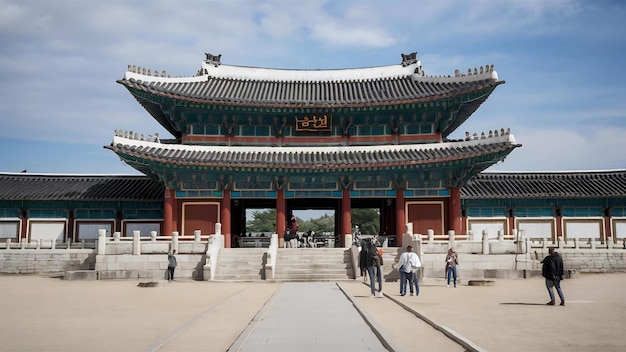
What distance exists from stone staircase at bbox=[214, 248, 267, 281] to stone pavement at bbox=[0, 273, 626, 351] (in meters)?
5.37

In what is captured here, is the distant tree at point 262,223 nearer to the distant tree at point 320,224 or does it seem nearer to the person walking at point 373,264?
the distant tree at point 320,224

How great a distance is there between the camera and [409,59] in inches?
1650

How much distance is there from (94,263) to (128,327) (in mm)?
19975

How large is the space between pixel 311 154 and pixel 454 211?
29.4 feet

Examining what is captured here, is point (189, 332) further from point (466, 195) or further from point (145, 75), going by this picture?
point (466, 195)

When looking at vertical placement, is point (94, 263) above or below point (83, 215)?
below

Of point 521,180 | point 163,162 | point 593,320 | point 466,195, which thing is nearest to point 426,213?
point 466,195

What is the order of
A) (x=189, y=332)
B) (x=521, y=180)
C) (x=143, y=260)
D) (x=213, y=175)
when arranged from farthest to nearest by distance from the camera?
(x=521, y=180) < (x=213, y=175) < (x=143, y=260) < (x=189, y=332)

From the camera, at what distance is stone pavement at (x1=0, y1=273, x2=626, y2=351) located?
A: 36.9 feet

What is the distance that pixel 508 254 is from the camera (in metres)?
30.4

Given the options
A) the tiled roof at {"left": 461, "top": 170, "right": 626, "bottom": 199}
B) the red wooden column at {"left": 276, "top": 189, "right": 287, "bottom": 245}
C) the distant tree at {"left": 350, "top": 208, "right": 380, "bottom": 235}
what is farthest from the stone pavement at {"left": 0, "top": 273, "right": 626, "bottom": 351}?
the distant tree at {"left": 350, "top": 208, "right": 380, "bottom": 235}

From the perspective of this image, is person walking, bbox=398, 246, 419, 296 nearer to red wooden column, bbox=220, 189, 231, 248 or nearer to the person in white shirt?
the person in white shirt

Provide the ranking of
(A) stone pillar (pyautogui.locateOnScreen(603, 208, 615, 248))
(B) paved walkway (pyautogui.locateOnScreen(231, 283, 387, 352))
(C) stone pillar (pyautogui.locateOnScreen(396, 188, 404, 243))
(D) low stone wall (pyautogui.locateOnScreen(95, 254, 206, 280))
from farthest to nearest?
1. (A) stone pillar (pyautogui.locateOnScreen(603, 208, 615, 248))
2. (C) stone pillar (pyautogui.locateOnScreen(396, 188, 404, 243))
3. (D) low stone wall (pyautogui.locateOnScreen(95, 254, 206, 280))
4. (B) paved walkway (pyautogui.locateOnScreen(231, 283, 387, 352))

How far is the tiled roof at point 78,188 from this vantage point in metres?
39.1
